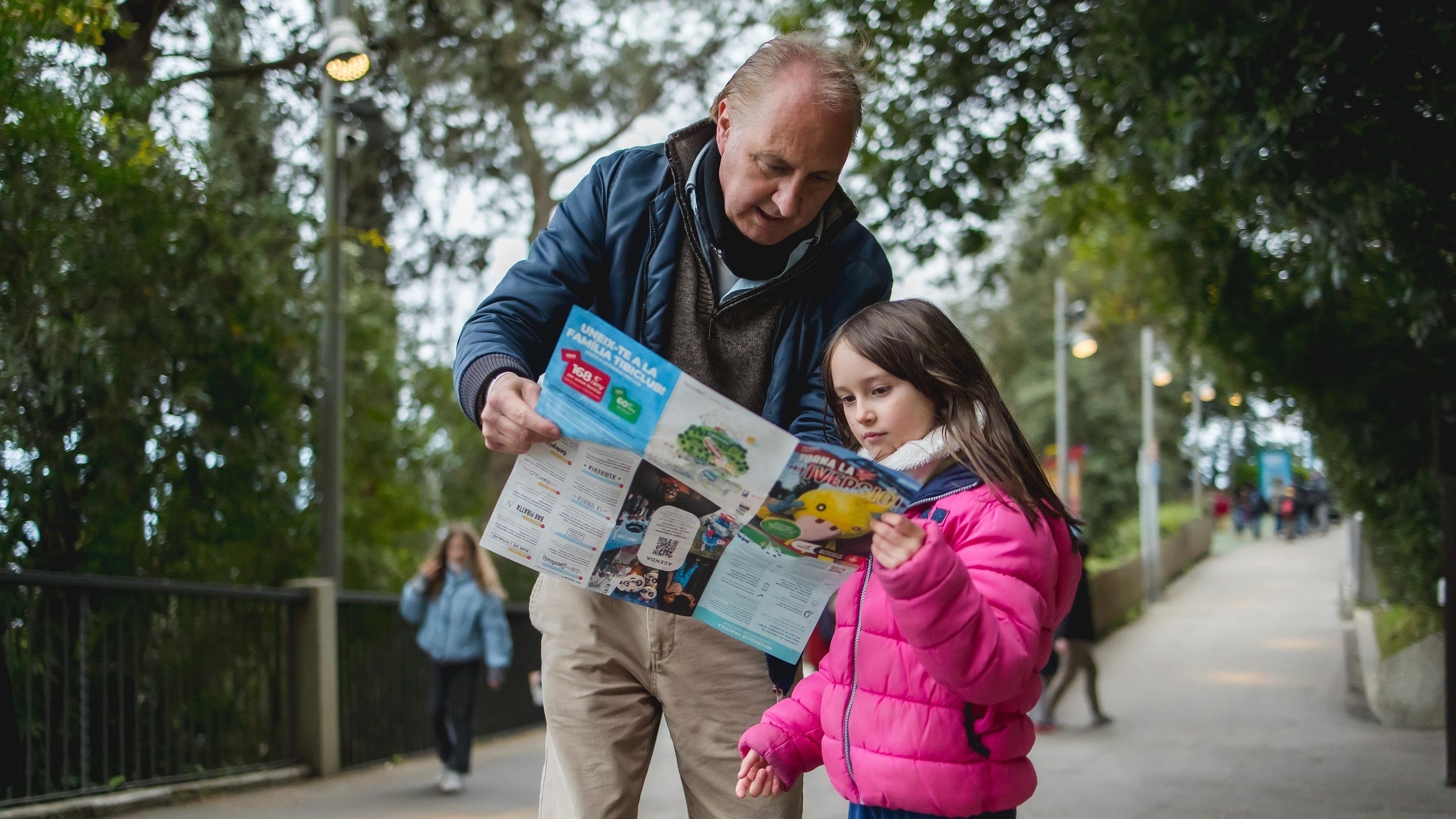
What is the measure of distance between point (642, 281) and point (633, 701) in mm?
852

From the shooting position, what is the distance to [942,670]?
6.99ft

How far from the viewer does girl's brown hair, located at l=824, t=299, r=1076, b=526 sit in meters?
2.35

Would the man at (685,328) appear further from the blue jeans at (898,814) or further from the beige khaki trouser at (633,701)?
the blue jeans at (898,814)

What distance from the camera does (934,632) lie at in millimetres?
2072

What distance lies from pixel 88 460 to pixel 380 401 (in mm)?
6097

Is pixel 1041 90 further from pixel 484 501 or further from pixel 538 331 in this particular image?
pixel 484 501

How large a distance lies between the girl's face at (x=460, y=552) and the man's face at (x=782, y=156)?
24.0ft

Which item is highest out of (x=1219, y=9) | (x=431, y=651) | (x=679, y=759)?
(x=1219, y=9)

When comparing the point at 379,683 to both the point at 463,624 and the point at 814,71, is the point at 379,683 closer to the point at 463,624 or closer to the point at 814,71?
the point at 463,624

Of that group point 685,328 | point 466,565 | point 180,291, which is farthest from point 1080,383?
point 685,328

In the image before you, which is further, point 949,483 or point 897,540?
point 949,483

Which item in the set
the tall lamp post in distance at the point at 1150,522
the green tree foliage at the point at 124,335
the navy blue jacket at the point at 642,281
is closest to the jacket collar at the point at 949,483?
the navy blue jacket at the point at 642,281

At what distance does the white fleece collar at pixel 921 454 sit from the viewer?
2.34 metres

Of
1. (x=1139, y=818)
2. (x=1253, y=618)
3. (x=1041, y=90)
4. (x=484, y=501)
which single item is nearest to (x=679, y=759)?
(x=1139, y=818)
